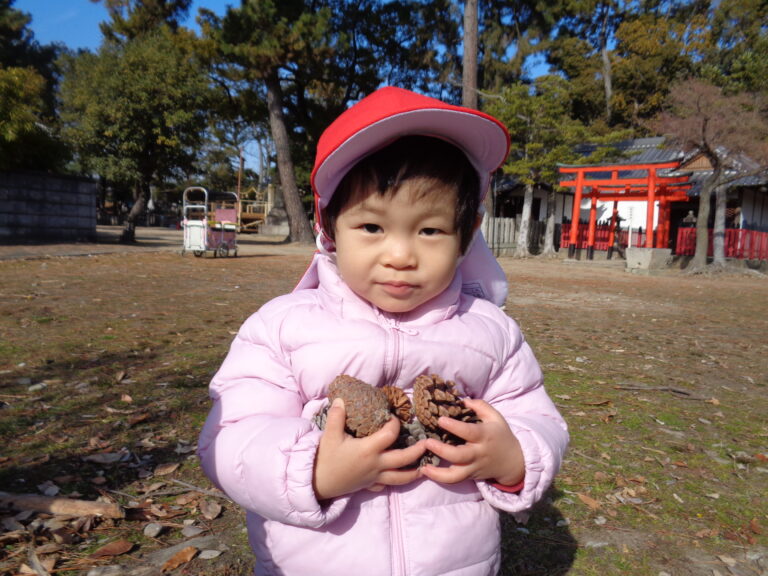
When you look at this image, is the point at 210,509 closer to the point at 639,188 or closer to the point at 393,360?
the point at 393,360

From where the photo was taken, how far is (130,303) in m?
7.55

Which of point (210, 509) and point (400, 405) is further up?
point (400, 405)

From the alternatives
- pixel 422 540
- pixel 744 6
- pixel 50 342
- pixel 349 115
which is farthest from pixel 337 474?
pixel 744 6

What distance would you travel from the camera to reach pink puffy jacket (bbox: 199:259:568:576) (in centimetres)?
137

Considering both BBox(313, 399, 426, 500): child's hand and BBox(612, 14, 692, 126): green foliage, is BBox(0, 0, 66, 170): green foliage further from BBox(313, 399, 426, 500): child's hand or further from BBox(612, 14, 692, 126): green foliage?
BBox(612, 14, 692, 126): green foliage

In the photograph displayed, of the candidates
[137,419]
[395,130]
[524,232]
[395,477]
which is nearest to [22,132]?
[137,419]

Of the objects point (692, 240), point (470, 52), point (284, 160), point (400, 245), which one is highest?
point (470, 52)

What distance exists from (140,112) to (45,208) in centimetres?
449

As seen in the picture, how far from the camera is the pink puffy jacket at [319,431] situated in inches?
53.8

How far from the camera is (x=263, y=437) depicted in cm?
137

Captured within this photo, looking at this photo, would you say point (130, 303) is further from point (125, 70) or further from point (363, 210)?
point (125, 70)

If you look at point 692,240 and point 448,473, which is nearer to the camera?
point 448,473

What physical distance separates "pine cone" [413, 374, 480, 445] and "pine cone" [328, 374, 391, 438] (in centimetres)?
8

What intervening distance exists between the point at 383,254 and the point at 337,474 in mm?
565
